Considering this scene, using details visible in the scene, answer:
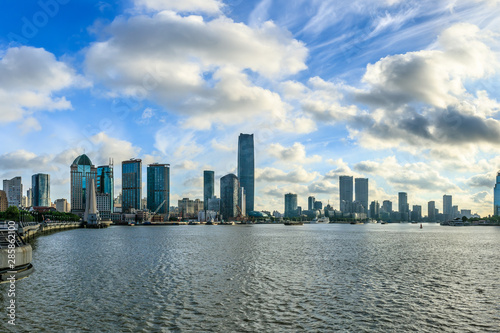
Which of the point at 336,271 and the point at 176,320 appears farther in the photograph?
the point at 336,271

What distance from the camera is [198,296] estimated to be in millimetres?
42281

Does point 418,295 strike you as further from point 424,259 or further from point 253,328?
point 424,259

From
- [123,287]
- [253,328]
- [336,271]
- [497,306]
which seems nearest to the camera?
[253,328]

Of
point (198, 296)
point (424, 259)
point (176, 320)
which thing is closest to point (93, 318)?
point (176, 320)

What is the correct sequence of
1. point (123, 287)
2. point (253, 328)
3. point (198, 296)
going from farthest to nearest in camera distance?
point (123, 287) → point (198, 296) → point (253, 328)

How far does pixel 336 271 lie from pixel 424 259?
3048 centimetres

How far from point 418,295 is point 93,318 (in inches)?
1328

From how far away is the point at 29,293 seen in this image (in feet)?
141

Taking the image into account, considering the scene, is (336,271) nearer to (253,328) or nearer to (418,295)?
(418,295)

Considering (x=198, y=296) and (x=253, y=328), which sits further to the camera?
(x=198, y=296)

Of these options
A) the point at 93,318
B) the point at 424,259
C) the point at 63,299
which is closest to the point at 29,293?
the point at 63,299

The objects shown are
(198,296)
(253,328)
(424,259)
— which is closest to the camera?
(253,328)

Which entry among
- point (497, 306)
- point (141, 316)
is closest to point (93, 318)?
point (141, 316)

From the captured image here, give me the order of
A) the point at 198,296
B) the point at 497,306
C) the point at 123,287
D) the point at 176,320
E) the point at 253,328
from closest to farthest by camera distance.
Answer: the point at 253,328, the point at 176,320, the point at 497,306, the point at 198,296, the point at 123,287
